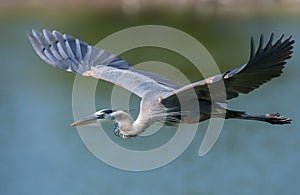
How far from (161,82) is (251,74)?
1.40 meters

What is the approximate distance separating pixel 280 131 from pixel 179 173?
2.10m

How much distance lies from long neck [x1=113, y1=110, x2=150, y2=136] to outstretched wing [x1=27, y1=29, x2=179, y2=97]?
0.36 meters

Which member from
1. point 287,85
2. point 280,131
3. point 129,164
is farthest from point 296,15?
point 129,164

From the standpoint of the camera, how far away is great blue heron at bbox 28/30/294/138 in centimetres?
494

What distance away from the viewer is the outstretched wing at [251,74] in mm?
4805

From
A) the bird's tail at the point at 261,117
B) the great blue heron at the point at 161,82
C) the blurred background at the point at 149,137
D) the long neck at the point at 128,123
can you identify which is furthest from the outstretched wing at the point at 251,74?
the blurred background at the point at 149,137

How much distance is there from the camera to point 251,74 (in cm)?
500

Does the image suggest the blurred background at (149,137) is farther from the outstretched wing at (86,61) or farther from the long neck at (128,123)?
the long neck at (128,123)

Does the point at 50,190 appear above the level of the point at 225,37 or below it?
below

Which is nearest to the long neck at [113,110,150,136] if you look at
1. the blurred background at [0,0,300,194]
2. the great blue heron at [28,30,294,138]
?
the great blue heron at [28,30,294,138]

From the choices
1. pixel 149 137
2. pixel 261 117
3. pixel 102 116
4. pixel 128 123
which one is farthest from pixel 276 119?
pixel 149 137

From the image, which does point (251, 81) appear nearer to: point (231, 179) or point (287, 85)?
point (231, 179)

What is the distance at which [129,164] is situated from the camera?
442 inches

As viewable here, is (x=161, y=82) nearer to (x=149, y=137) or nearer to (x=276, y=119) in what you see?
(x=276, y=119)
